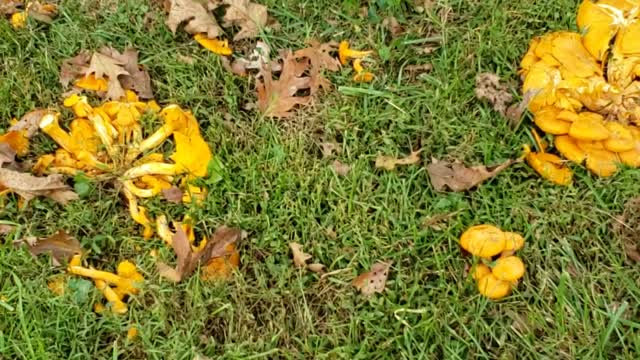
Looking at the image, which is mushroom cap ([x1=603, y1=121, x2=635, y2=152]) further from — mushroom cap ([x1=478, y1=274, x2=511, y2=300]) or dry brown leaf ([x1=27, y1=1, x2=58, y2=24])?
dry brown leaf ([x1=27, y1=1, x2=58, y2=24])

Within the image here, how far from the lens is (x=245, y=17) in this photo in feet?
14.0

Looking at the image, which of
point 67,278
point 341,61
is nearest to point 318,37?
point 341,61

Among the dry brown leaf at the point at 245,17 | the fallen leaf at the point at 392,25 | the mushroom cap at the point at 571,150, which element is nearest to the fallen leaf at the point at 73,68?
the dry brown leaf at the point at 245,17

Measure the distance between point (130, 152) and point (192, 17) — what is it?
3.13 ft

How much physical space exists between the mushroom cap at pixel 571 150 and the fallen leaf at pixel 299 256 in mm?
1333

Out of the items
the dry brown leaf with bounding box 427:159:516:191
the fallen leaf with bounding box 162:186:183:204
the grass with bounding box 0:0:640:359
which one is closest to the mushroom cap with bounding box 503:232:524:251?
the grass with bounding box 0:0:640:359

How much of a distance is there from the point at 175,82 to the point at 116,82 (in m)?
0.31

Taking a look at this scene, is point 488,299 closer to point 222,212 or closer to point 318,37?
point 222,212

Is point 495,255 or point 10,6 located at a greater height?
point 10,6

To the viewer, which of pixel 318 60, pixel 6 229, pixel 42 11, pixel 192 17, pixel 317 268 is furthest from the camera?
pixel 42 11

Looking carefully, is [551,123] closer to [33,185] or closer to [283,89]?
[283,89]

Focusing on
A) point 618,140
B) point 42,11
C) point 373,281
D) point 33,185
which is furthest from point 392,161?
point 42,11

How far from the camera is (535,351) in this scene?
3.18m

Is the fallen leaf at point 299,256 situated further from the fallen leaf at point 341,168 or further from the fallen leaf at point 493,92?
the fallen leaf at point 493,92
